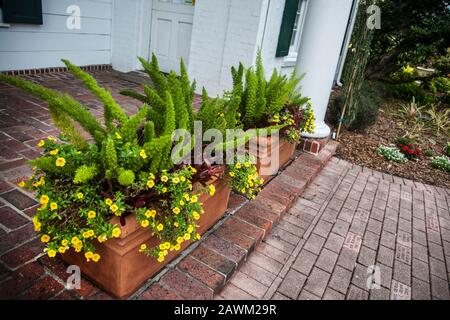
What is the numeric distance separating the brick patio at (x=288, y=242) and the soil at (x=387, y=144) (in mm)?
608

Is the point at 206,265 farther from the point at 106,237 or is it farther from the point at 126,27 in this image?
the point at 126,27

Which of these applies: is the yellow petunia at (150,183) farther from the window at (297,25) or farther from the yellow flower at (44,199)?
the window at (297,25)

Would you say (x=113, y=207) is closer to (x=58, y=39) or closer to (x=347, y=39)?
(x=58, y=39)

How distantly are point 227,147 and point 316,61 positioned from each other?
240 cm

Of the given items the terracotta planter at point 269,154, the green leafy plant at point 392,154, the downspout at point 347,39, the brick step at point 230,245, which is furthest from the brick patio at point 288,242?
the downspout at point 347,39

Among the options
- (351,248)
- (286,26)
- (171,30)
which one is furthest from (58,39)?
(351,248)

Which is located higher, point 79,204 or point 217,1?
point 217,1

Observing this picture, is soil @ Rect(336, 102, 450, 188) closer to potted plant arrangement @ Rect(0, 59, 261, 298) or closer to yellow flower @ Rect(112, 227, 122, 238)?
potted plant arrangement @ Rect(0, 59, 261, 298)

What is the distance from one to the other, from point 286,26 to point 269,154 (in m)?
3.35

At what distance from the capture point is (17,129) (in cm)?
308

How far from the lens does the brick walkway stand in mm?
2045

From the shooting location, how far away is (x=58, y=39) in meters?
4.93

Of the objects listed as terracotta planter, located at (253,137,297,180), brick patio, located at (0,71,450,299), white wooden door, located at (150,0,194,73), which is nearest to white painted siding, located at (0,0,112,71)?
white wooden door, located at (150,0,194,73)
